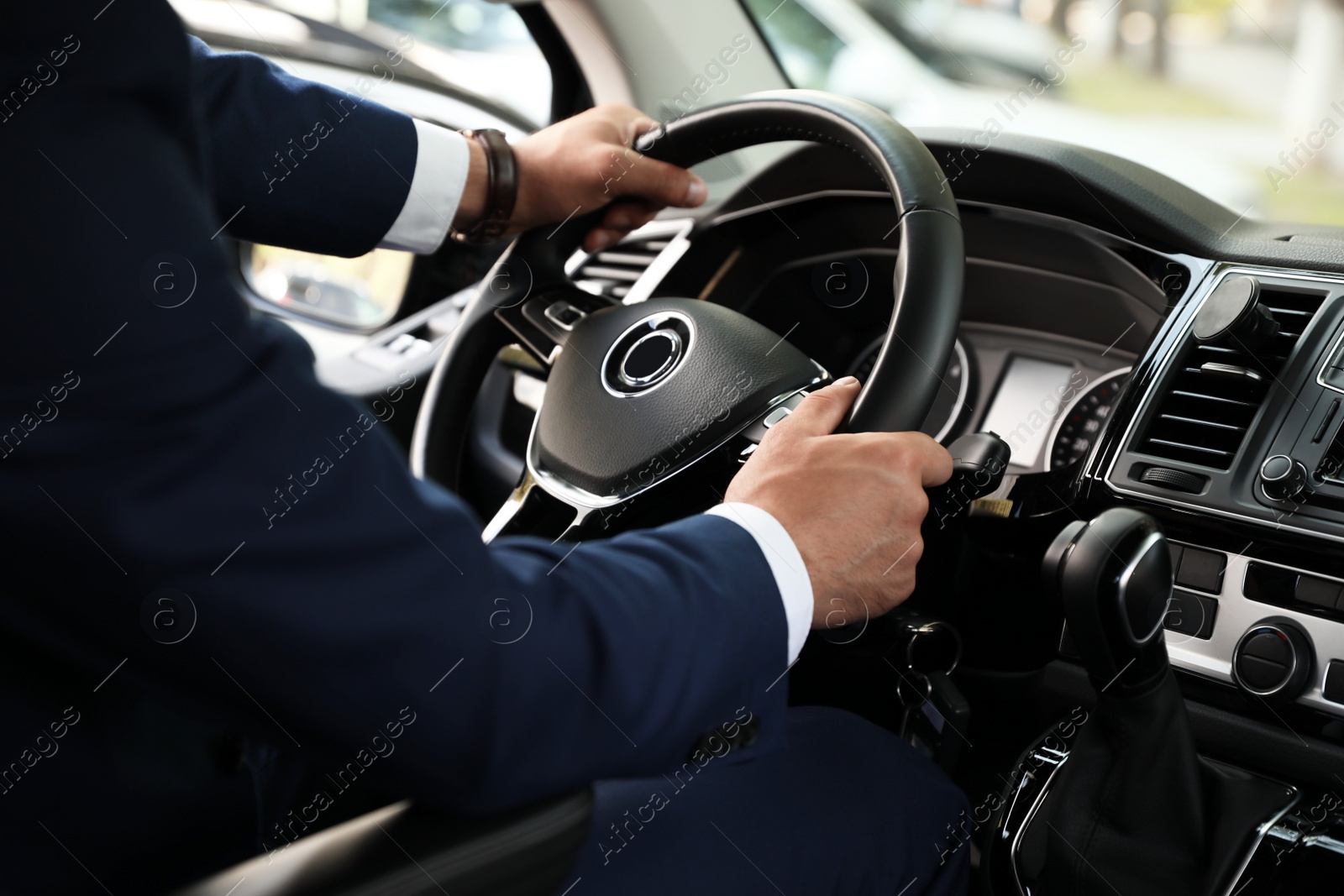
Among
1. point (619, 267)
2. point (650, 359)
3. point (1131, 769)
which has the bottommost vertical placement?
point (1131, 769)

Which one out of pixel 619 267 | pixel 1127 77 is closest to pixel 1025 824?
pixel 619 267

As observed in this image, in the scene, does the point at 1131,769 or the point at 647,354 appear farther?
the point at 647,354

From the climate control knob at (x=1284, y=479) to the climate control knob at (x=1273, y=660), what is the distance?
0.10 meters

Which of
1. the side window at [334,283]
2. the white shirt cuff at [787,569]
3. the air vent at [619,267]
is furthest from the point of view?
the side window at [334,283]

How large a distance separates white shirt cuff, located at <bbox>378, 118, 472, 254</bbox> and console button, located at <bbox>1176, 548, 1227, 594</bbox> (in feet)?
2.64

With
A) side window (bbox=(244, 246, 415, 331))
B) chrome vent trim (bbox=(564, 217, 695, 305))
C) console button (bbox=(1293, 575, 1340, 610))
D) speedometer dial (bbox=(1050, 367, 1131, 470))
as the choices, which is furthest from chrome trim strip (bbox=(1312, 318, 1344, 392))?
side window (bbox=(244, 246, 415, 331))

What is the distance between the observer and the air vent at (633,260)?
141 cm

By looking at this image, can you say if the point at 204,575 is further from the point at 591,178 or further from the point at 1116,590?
the point at 591,178

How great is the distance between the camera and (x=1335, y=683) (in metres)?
0.87

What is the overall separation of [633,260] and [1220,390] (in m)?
0.81

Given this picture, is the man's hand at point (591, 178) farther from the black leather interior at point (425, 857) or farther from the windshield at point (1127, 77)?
the black leather interior at point (425, 857)

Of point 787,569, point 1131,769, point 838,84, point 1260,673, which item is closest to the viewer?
point 787,569

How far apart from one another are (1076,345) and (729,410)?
60cm

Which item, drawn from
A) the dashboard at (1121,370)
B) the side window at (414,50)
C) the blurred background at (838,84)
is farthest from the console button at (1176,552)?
the side window at (414,50)
